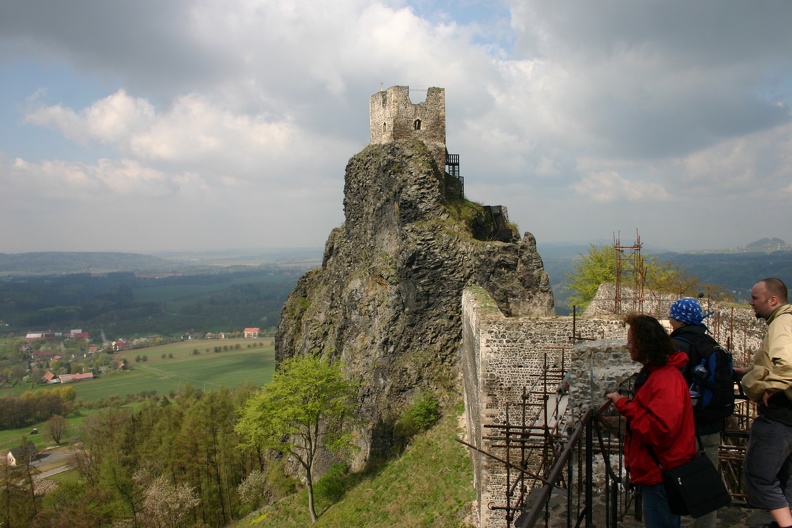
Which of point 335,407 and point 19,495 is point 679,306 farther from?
point 19,495

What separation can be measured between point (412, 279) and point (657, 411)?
21586 millimetres

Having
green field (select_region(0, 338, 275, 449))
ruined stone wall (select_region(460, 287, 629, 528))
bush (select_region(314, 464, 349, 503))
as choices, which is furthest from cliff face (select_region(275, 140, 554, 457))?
green field (select_region(0, 338, 275, 449))

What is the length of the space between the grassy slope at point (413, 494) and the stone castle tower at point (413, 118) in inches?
615

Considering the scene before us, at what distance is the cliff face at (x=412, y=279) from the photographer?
23.4m

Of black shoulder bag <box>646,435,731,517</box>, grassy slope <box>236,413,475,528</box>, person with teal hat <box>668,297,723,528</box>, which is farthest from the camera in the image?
grassy slope <box>236,413,475,528</box>

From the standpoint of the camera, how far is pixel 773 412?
4.53 metres

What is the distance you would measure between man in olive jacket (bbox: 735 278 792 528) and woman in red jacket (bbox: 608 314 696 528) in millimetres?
772

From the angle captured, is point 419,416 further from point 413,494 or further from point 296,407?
point 296,407

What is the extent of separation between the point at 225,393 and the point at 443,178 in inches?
1088

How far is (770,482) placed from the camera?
4555 mm

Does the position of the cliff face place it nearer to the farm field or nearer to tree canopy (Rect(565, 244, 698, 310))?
tree canopy (Rect(565, 244, 698, 310))

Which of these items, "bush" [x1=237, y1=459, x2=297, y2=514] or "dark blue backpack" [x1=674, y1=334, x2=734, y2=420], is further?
"bush" [x1=237, y1=459, x2=297, y2=514]

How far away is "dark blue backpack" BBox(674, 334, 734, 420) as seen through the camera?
4.54 metres

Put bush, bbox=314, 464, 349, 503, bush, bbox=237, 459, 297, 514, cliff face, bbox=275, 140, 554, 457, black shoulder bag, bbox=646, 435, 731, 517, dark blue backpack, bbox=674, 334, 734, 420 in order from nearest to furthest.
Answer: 1. black shoulder bag, bbox=646, 435, 731, 517
2. dark blue backpack, bbox=674, 334, 734, 420
3. cliff face, bbox=275, 140, 554, 457
4. bush, bbox=314, 464, 349, 503
5. bush, bbox=237, 459, 297, 514
